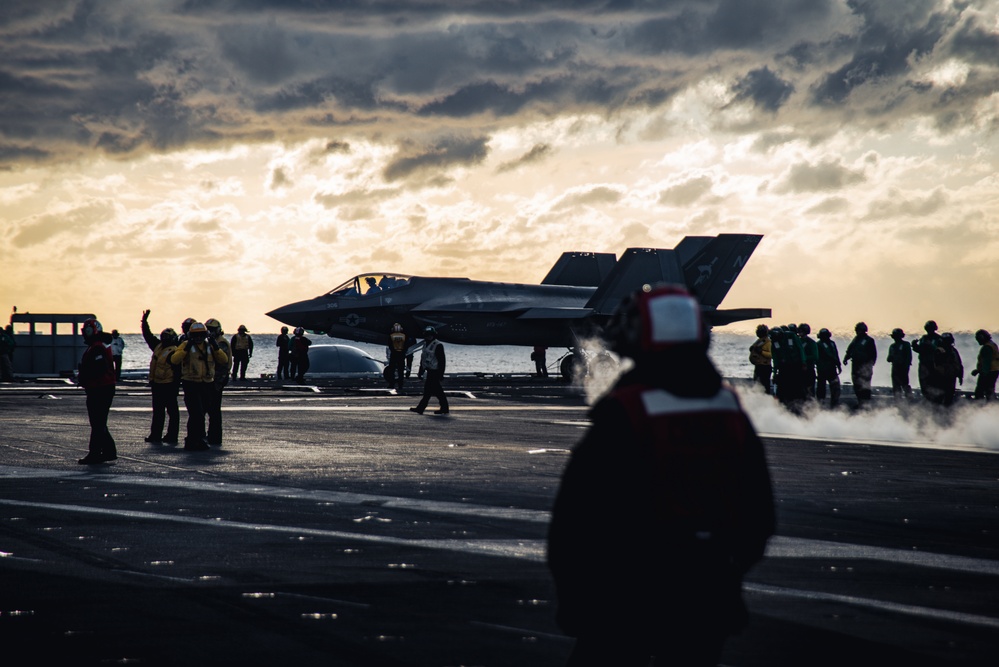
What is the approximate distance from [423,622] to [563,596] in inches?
119

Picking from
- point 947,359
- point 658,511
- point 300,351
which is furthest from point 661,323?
point 300,351

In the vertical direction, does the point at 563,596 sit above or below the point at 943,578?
above

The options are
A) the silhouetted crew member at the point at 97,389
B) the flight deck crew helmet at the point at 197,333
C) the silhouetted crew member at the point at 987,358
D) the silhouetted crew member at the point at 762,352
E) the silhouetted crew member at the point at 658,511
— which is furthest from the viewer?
the silhouetted crew member at the point at 987,358

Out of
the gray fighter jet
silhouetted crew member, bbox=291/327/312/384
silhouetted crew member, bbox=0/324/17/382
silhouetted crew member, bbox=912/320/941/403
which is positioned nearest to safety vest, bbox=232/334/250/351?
silhouetted crew member, bbox=291/327/312/384

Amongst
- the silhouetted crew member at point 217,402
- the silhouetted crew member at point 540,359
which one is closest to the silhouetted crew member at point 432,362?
the silhouetted crew member at point 217,402

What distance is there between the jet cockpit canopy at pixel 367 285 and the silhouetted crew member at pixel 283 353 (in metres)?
2.35

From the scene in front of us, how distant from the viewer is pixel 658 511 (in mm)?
3443

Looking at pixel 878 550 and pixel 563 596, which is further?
pixel 878 550

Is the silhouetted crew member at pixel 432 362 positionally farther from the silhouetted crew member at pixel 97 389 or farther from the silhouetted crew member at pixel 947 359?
the silhouetted crew member at pixel 947 359

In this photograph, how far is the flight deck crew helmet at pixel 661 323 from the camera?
3447 millimetres

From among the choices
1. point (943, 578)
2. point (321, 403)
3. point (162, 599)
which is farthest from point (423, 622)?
point (321, 403)

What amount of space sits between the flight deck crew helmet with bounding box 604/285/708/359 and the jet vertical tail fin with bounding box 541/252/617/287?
4884 cm

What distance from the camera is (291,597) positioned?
673 centimetres

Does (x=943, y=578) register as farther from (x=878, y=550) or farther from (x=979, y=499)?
(x=979, y=499)
